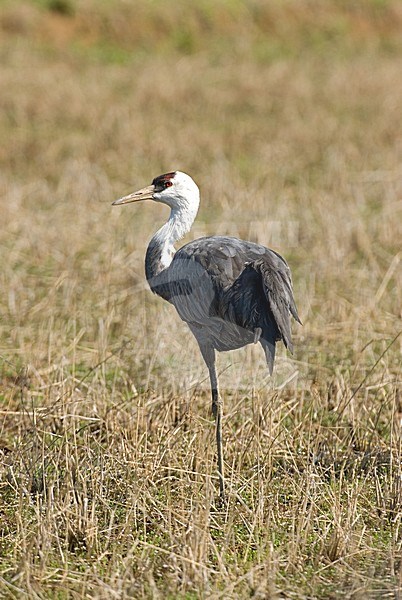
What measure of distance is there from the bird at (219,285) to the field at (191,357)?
0.37 meters

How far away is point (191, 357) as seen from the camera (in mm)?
5125

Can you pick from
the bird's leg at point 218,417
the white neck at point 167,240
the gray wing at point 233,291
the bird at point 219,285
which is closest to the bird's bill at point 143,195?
the bird at point 219,285

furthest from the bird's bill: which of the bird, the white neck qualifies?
the white neck

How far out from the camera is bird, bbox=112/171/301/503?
371 centimetres

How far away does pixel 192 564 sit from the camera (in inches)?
124

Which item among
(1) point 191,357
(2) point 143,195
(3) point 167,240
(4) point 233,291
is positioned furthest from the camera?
(1) point 191,357

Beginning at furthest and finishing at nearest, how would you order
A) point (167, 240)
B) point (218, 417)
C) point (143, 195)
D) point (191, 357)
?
point (191, 357), point (143, 195), point (167, 240), point (218, 417)

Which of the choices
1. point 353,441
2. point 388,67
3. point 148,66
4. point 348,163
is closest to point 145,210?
point 348,163

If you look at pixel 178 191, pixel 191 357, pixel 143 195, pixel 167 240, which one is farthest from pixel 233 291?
pixel 191 357

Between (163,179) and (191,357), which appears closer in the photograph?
(163,179)

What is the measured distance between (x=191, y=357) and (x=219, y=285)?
1388 mm

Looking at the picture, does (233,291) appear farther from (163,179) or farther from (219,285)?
(163,179)

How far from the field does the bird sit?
37cm

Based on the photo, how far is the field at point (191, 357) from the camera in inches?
132
